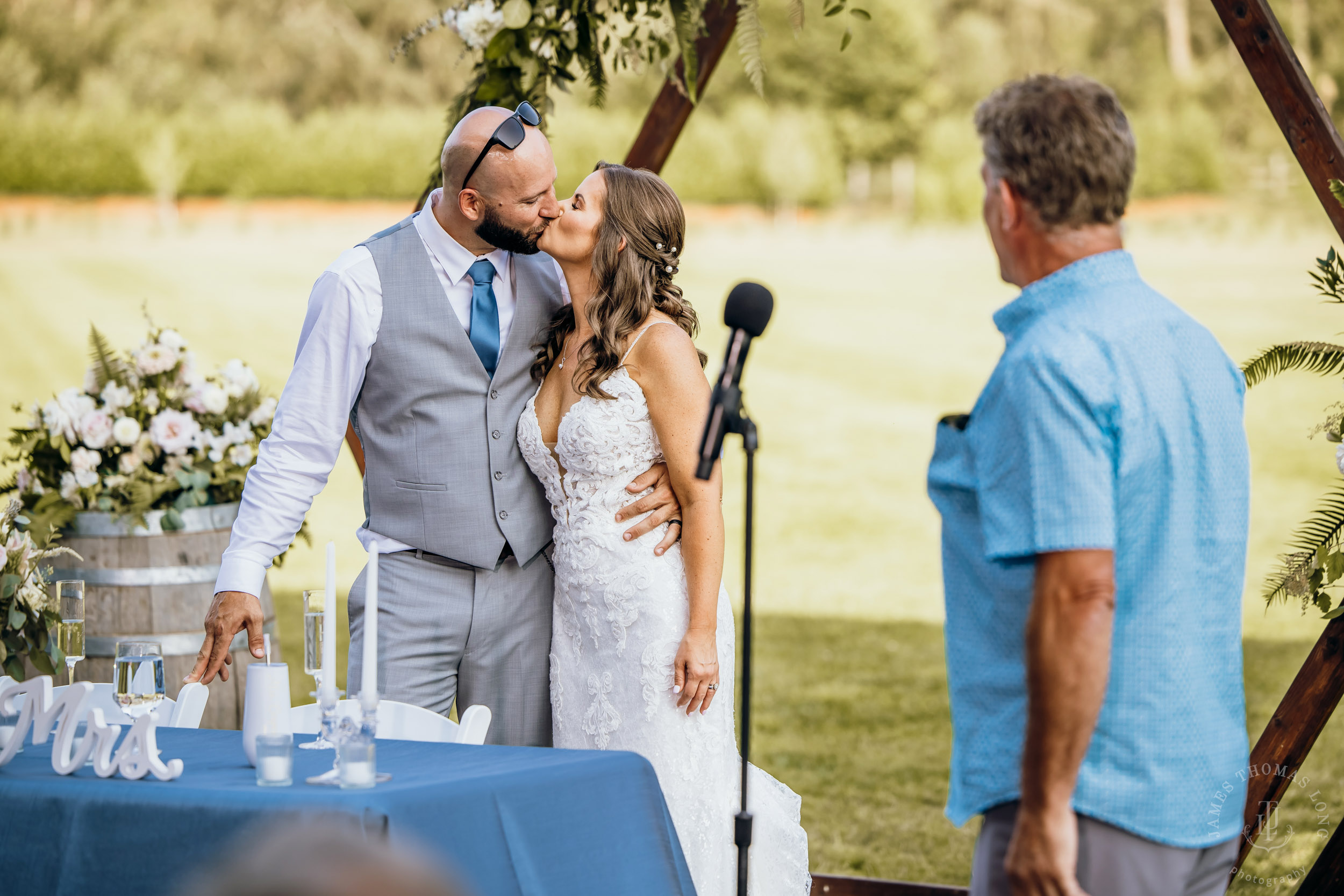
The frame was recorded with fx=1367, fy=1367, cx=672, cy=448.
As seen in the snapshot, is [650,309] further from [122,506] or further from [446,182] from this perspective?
[122,506]

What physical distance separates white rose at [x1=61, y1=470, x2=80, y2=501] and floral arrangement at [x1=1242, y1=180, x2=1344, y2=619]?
3.18 meters

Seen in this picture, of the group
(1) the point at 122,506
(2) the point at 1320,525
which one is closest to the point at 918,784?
(2) the point at 1320,525

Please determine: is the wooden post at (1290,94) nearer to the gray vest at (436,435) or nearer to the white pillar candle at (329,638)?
the gray vest at (436,435)

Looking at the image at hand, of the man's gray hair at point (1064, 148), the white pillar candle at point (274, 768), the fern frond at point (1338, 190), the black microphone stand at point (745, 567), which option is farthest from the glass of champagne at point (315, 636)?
the fern frond at point (1338, 190)

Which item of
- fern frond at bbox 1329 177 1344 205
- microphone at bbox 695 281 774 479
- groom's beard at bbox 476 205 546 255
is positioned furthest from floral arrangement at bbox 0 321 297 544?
fern frond at bbox 1329 177 1344 205

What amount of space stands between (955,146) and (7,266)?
41.6 feet

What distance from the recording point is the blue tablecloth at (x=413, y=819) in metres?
1.93

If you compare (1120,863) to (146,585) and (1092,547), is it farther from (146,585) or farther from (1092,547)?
(146,585)

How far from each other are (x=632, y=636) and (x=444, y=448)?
22.6 inches

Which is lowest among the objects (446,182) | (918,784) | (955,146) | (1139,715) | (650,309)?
(918,784)

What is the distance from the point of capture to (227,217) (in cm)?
1864

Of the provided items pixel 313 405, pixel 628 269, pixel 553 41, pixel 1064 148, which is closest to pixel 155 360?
pixel 313 405

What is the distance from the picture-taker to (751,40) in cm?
349

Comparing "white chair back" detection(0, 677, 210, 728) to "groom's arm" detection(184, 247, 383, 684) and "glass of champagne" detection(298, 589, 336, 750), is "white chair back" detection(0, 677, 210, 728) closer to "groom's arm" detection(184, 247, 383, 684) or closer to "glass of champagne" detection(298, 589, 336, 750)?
"groom's arm" detection(184, 247, 383, 684)
